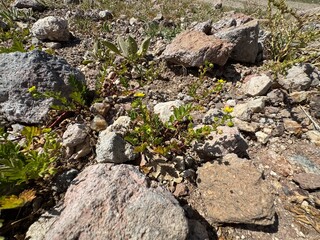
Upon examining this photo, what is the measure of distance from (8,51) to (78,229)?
2.94 metres

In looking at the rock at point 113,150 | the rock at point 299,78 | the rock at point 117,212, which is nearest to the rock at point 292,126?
the rock at point 299,78

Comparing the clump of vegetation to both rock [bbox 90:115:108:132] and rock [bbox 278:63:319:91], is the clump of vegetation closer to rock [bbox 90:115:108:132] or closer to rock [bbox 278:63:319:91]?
rock [bbox 278:63:319:91]

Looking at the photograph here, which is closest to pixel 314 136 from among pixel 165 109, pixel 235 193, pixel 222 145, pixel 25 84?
pixel 222 145

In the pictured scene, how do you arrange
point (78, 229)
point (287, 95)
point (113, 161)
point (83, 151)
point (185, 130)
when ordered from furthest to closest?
1. point (287, 95)
2. point (185, 130)
3. point (83, 151)
4. point (113, 161)
5. point (78, 229)

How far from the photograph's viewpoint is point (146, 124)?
2656 millimetres

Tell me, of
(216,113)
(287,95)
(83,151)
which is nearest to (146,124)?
(83,151)

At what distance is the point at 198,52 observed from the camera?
3.65 metres

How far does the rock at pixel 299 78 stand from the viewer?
11.1 feet

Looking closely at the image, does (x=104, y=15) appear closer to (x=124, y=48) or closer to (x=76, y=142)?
(x=124, y=48)

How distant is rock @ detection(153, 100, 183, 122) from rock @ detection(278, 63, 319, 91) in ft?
5.33

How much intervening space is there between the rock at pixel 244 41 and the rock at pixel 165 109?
1.54 metres

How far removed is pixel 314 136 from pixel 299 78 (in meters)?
0.98

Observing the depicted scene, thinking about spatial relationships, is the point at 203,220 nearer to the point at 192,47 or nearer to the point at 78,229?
the point at 78,229

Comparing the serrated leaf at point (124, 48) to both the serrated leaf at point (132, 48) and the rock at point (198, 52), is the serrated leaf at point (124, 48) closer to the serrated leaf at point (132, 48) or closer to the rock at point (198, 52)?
the serrated leaf at point (132, 48)
